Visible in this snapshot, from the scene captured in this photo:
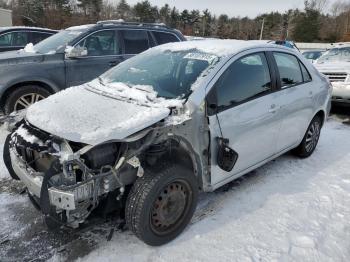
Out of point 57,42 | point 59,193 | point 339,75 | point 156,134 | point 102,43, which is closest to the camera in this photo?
point 59,193

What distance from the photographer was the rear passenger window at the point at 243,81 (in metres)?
3.48

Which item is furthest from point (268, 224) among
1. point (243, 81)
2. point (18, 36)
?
point (18, 36)

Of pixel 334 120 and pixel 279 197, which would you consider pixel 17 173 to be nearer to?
pixel 279 197

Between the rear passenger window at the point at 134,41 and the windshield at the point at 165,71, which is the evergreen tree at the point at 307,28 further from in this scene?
the windshield at the point at 165,71

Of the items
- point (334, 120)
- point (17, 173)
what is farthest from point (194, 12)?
point (17, 173)

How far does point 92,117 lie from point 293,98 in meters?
2.67

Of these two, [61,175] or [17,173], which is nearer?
[61,175]

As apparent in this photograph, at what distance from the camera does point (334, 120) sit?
795 cm

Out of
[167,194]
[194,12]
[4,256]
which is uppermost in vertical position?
[194,12]

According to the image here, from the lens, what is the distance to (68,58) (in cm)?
652

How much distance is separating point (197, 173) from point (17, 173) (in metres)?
1.63

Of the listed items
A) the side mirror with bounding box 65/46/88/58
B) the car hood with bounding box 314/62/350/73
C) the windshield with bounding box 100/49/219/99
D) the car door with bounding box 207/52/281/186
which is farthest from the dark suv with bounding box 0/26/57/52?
the car door with bounding box 207/52/281/186

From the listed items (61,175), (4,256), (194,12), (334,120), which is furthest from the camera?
(194,12)

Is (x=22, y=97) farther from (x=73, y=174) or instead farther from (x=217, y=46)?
(x=73, y=174)
